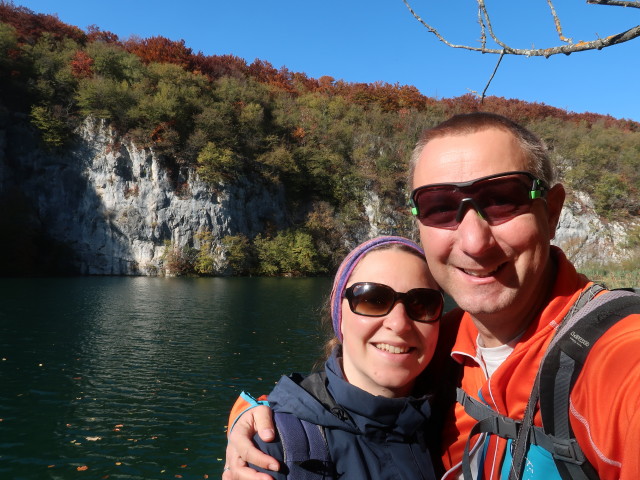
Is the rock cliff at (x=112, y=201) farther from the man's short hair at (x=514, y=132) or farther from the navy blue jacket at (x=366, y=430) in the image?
the man's short hair at (x=514, y=132)

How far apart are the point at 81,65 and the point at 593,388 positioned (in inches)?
1794

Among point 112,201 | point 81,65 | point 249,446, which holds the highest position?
point 81,65

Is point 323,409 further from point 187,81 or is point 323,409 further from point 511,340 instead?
point 187,81

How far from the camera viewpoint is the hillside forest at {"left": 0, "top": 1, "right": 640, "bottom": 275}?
37094mm

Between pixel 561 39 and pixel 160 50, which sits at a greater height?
pixel 160 50

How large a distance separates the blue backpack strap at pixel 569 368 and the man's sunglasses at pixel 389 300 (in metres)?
0.66

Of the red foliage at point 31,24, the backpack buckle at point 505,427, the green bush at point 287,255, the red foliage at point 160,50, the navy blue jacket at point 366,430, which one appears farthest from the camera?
the red foliage at point 160,50

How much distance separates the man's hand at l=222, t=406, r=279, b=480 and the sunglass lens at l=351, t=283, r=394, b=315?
54 centimetres

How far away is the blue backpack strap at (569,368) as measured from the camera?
3.87 ft

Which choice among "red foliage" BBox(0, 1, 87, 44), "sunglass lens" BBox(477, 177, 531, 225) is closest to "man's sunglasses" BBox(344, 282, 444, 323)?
"sunglass lens" BBox(477, 177, 531, 225)

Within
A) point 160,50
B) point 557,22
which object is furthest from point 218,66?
point 557,22

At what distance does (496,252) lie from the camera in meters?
1.52

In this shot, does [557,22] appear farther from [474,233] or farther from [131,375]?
[131,375]

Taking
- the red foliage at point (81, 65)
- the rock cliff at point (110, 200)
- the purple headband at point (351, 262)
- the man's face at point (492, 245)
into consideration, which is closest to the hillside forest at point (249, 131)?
the red foliage at point (81, 65)
